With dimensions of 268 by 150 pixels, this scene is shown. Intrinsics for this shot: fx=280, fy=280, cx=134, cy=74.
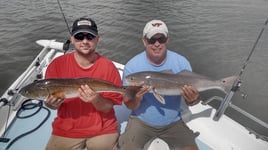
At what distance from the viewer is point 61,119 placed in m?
3.46

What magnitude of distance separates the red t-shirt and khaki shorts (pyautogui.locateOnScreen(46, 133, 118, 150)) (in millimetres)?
50

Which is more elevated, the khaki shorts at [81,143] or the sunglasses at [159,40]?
the sunglasses at [159,40]

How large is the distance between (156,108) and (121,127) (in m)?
0.94

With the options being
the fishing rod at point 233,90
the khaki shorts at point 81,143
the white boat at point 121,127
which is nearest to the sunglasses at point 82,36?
the khaki shorts at point 81,143

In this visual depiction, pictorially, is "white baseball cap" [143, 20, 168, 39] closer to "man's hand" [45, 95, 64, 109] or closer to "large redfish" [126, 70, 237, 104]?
"large redfish" [126, 70, 237, 104]

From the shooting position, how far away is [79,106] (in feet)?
11.3

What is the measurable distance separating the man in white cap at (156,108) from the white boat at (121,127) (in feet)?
0.65

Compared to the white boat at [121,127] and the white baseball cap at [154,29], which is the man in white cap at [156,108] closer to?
the white baseball cap at [154,29]

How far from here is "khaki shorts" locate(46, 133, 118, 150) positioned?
3355mm

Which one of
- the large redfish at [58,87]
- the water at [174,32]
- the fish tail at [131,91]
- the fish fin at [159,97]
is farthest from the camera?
the water at [174,32]

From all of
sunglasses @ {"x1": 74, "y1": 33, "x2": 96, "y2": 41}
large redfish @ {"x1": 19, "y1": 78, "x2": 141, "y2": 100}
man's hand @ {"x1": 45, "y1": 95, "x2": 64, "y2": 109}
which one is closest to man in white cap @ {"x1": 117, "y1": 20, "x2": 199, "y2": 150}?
large redfish @ {"x1": 19, "y1": 78, "x2": 141, "y2": 100}

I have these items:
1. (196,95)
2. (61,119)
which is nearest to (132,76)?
(196,95)

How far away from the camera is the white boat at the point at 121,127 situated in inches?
151

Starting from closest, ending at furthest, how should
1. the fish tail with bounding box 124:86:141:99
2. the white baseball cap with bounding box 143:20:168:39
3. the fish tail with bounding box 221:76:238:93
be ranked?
the fish tail with bounding box 124:86:141:99
the white baseball cap with bounding box 143:20:168:39
the fish tail with bounding box 221:76:238:93
